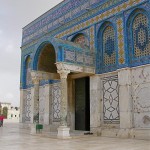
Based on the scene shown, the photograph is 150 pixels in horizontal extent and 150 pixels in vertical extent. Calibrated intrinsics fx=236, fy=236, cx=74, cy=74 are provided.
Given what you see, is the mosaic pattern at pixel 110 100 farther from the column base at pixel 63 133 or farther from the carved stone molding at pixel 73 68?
the column base at pixel 63 133

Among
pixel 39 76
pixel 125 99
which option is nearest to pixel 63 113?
pixel 125 99

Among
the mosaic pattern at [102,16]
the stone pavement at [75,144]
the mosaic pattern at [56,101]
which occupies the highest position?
the mosaic pattern at [102,16]

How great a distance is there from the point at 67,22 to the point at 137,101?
6896mm

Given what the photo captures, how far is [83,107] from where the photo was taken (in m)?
13.5

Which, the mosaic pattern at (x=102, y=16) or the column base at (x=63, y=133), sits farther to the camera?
the mosaic pattern at (x=102, y=16)

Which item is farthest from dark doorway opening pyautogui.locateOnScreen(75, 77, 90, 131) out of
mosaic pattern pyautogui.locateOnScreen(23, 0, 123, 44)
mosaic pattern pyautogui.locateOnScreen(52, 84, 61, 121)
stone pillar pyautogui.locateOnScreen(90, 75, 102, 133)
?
mosaic pattern pyautogui.locateOnScreen(23, 0, 123, 44)

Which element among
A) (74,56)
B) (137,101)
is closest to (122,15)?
(74,56)

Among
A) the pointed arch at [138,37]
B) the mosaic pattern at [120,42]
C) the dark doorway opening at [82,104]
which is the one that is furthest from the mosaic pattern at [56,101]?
the pointed arch at [138,37]

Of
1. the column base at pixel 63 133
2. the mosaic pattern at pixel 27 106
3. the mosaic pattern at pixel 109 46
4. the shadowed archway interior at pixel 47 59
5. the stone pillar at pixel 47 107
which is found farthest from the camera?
the mosaic pattern at pixel 27 106

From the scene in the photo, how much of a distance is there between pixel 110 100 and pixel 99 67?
1886mm

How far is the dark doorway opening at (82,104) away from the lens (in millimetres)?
13344

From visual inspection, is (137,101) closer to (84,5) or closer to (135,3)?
(135,3)

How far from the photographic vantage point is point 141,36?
1052 cm

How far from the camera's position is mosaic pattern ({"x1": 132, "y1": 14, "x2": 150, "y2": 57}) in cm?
1025
